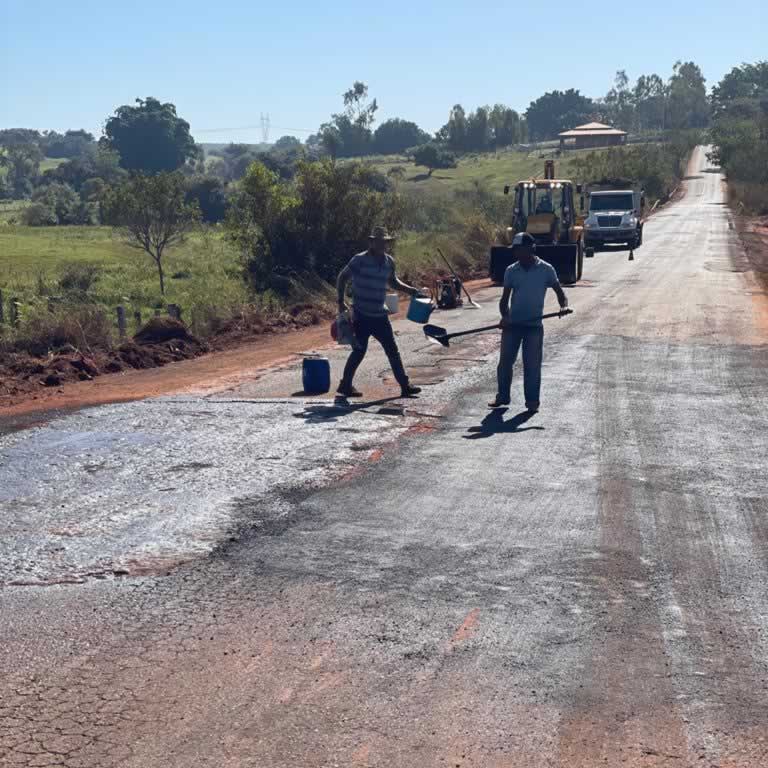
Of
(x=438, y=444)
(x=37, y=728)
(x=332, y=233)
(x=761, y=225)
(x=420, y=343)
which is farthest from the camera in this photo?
(x=761, y=225)

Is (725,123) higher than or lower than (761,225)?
higher

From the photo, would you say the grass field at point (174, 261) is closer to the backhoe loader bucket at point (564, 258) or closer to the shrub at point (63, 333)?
the shrub at point (63, 333)

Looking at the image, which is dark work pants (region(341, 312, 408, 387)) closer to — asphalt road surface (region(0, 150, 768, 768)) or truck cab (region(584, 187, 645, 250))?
asphalt road surface (region(0, 150, 768, 768))

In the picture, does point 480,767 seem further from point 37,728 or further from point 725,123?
point 725,123

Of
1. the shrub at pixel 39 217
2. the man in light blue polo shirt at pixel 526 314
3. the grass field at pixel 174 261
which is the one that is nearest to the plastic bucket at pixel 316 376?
the man in light blue polo shirt at pixel 526 314

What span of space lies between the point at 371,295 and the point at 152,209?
111 feet

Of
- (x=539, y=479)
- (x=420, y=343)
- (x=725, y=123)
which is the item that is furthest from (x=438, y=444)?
(x=725, y=123)

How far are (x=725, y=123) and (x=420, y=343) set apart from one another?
125853 mm

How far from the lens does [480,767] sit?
465cm

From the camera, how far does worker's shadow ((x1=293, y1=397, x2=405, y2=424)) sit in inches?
463

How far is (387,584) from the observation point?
6734 millimetres

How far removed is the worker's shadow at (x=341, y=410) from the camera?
11.8m

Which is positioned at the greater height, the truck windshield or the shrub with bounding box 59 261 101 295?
the truck windshield

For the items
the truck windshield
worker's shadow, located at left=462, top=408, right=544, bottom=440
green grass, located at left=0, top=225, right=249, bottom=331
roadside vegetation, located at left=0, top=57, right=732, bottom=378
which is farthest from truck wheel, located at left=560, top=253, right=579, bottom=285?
worker's shadow, located at left=462, top=408, right=544, bottom=440
